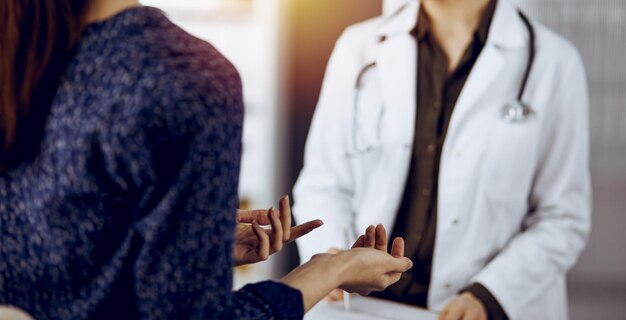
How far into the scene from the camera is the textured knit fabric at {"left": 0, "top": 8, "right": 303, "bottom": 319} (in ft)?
2.00

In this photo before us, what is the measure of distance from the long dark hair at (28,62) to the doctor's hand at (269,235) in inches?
9.6

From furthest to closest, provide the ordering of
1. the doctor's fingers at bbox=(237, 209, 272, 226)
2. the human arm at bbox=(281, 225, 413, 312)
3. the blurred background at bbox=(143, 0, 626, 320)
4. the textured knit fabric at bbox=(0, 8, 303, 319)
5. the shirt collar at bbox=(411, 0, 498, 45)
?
the blurred background at bbox=(143, 0, 626, 320) < the shirt collar at bbox=(411, 0, 498, 45) < the doctor's fingers at bbox=(237, 209, 272, 226) < the human arm at bbox=(281, 225, 413, 312) < the textured knit fabric at bbox=(0, 8, 303, 319)

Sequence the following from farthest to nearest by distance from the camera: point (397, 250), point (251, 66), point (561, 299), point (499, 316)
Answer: point (251, 66) → point (561, 299) → point (499, 316) → point (397, 250)

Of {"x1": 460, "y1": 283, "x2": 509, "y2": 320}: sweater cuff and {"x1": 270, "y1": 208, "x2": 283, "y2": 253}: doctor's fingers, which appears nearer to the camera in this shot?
{"x1": 270, "y1": 208, "x2": 283, "y2": 253}: doctor's fingers

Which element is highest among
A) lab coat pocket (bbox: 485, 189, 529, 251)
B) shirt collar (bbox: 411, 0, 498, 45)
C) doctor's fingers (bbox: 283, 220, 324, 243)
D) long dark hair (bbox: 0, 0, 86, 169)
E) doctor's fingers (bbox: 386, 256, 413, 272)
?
long dark hair (bbox: 0, 0, 86, 169)

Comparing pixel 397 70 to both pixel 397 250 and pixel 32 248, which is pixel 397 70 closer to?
pixel 397 250

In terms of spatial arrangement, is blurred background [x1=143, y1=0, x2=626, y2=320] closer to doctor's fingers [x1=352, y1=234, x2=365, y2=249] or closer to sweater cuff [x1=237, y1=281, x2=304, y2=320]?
doctor's fingers [x1=352, y1=234, x2=365, y2=249]

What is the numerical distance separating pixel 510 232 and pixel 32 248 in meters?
1.27

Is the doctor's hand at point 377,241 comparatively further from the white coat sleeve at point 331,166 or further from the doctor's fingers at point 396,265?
the white coat sleeve at point 331,166

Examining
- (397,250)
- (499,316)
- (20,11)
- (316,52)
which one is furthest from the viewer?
(316,52)

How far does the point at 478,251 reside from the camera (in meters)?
1.74

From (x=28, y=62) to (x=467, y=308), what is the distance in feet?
4.07

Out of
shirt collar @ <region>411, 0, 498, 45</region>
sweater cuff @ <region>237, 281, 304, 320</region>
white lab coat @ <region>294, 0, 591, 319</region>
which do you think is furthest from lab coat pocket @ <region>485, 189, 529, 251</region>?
sweater cuff @ <region>237, 281, 304, 320</region>

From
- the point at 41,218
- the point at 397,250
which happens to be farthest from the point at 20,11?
the point at 397,250
